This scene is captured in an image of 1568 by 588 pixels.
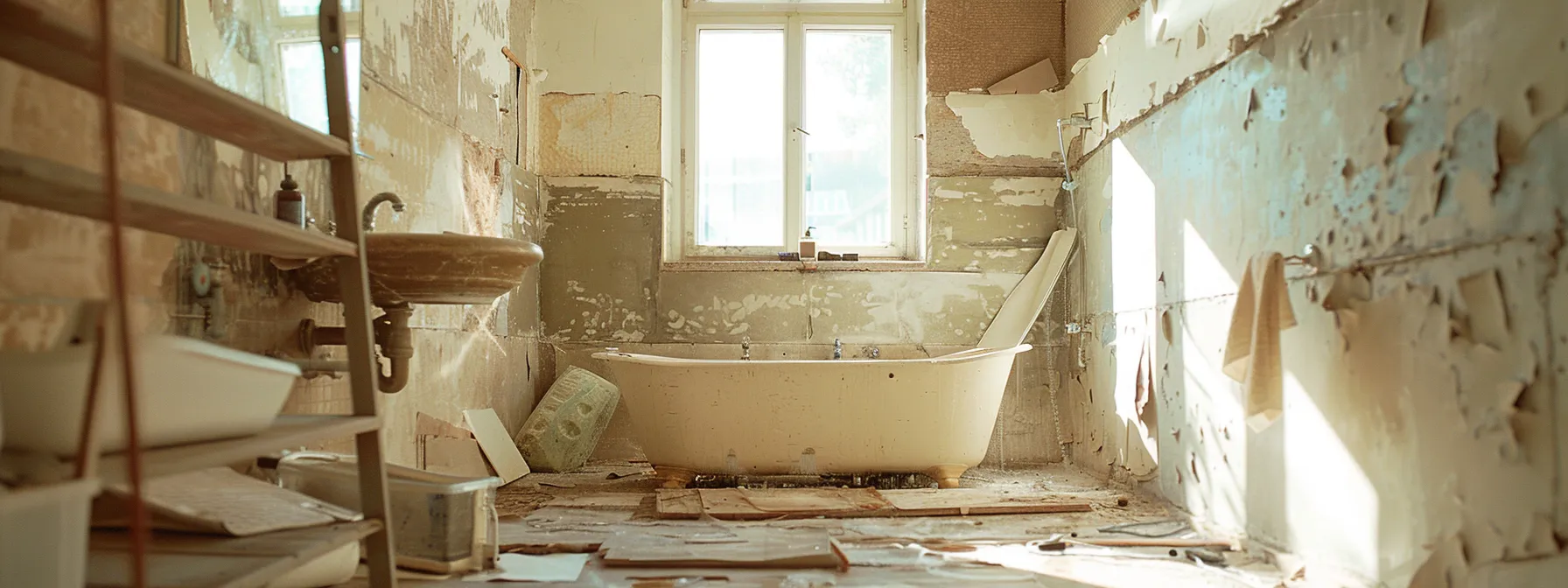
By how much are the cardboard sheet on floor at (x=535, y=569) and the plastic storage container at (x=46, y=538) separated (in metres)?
1.35

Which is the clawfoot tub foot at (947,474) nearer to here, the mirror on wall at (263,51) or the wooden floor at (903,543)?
the wooden floor at (903,543)

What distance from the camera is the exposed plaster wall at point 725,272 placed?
4613mm

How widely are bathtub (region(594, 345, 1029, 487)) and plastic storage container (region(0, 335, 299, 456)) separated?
229 centimetres

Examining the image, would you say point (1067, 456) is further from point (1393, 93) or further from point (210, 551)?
point (210, 551)

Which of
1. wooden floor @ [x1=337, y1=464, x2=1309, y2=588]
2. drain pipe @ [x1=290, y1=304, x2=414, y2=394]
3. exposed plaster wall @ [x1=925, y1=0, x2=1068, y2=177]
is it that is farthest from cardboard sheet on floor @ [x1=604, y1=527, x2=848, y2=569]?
exposed plaster wall @ [x1=925, y1=0, x2=1068, y2=177]

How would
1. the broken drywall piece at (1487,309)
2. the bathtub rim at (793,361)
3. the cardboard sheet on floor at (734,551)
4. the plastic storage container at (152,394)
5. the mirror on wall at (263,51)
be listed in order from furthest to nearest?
1. the bathtub rim at (793,361)
2. the cardboard sheet on floor at (734,551)
3. the mirror on wall at (263,51)
4. the broken drywall piece at (1487,309)
5. the plastic storage container at (152,394)

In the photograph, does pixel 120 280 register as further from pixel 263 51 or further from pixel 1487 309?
pixel 1487 309

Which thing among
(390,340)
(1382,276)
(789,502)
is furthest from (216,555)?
(1382,276)

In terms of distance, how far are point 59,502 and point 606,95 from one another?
12.8 ft

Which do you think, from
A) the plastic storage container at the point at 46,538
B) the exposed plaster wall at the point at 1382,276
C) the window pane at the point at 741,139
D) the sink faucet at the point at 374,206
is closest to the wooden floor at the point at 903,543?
the exposed plaster wall at the point at 1382,276

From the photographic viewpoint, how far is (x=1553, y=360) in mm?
1537

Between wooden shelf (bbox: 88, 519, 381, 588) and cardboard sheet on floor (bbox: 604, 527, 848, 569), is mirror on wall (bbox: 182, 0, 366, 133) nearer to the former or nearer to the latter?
wooden shelf (bbox: 88, 519, 381, 588)

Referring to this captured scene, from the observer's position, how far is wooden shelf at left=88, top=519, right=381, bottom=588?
1284 millimetres

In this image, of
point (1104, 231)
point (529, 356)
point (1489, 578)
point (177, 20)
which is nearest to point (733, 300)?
point (529, 356)
